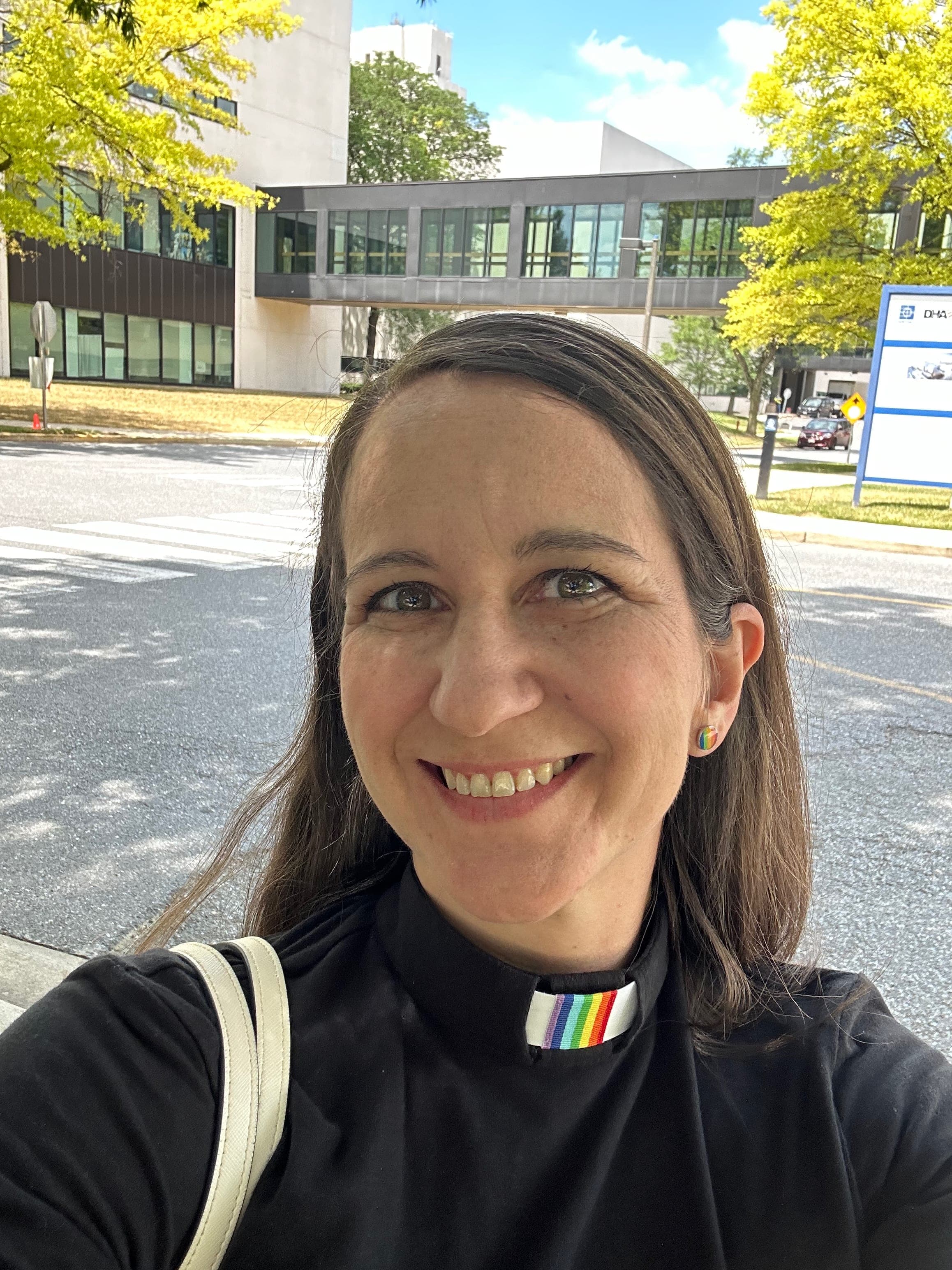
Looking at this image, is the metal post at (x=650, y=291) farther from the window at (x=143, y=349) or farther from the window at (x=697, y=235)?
the window at (x=143, y=349)

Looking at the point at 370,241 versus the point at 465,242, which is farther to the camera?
the point at 370,241

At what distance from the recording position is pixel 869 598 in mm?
10008

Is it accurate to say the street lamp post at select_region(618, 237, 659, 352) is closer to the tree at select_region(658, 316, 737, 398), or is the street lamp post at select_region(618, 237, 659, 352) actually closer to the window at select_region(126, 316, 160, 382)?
the tree at select_region(658, 316, 737, 398)

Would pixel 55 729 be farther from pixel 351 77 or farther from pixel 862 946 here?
pixel 351 77

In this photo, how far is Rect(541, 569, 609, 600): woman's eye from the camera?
1.31 m

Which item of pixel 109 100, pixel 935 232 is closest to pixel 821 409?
pixel 935 232

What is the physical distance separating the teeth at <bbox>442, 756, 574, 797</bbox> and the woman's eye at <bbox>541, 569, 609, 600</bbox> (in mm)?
184

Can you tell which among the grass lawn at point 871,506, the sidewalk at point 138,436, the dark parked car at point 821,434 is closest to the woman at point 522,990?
the grass lawn at point 871,506

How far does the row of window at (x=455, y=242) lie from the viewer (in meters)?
40.6

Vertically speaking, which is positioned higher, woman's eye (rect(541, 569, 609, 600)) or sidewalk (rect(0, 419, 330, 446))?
woman's eye (rect(541, 569, 609, 600))

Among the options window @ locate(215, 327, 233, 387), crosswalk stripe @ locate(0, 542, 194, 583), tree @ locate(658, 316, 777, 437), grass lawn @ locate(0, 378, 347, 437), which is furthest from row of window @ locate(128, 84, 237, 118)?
crosswalk stripe @ locate(0, 542, 194, 583)

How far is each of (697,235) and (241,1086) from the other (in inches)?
1607

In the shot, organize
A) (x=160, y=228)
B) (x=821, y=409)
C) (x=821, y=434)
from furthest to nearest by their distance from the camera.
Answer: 1. (x=821, y=409)
2. (x=821, y=434)
3. (x=160, y=228)

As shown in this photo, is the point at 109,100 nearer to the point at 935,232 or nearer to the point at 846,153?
the point at 846,153
